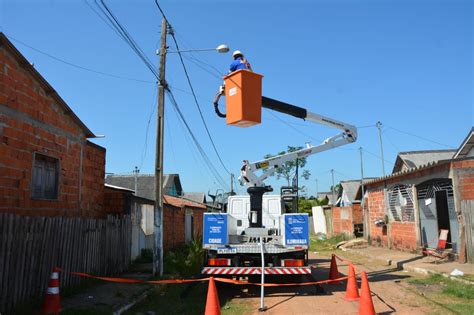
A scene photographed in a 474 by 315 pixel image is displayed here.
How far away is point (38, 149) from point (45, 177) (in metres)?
0.79

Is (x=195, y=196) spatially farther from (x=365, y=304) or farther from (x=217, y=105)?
(x=365, y=304)

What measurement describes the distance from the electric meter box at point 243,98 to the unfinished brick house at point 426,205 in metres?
8.96

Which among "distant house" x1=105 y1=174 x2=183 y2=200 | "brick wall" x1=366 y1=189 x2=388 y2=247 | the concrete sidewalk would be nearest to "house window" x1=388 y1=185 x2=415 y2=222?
"brick wall" x1=366 y1=189 x2=388 y2=247

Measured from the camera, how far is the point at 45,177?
9938 mm

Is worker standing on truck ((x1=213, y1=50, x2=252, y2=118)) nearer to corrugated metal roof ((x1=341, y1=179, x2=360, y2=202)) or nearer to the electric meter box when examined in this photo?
the electric meter box

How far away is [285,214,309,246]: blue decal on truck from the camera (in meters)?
9.88

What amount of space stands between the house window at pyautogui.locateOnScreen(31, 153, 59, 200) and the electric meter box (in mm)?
4621

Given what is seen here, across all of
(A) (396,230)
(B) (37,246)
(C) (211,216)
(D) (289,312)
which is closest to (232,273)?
(C) (211,216)

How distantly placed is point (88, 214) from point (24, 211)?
3.27m

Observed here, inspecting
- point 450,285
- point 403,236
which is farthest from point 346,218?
point 450,285

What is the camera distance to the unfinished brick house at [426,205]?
1392 centimetres

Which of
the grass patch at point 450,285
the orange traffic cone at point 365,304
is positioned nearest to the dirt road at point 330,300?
the grass patch at point 450,285

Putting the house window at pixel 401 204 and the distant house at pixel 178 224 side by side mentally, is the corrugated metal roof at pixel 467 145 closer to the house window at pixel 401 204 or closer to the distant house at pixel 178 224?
the house window at pixel 401 204

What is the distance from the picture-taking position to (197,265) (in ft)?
47.0
